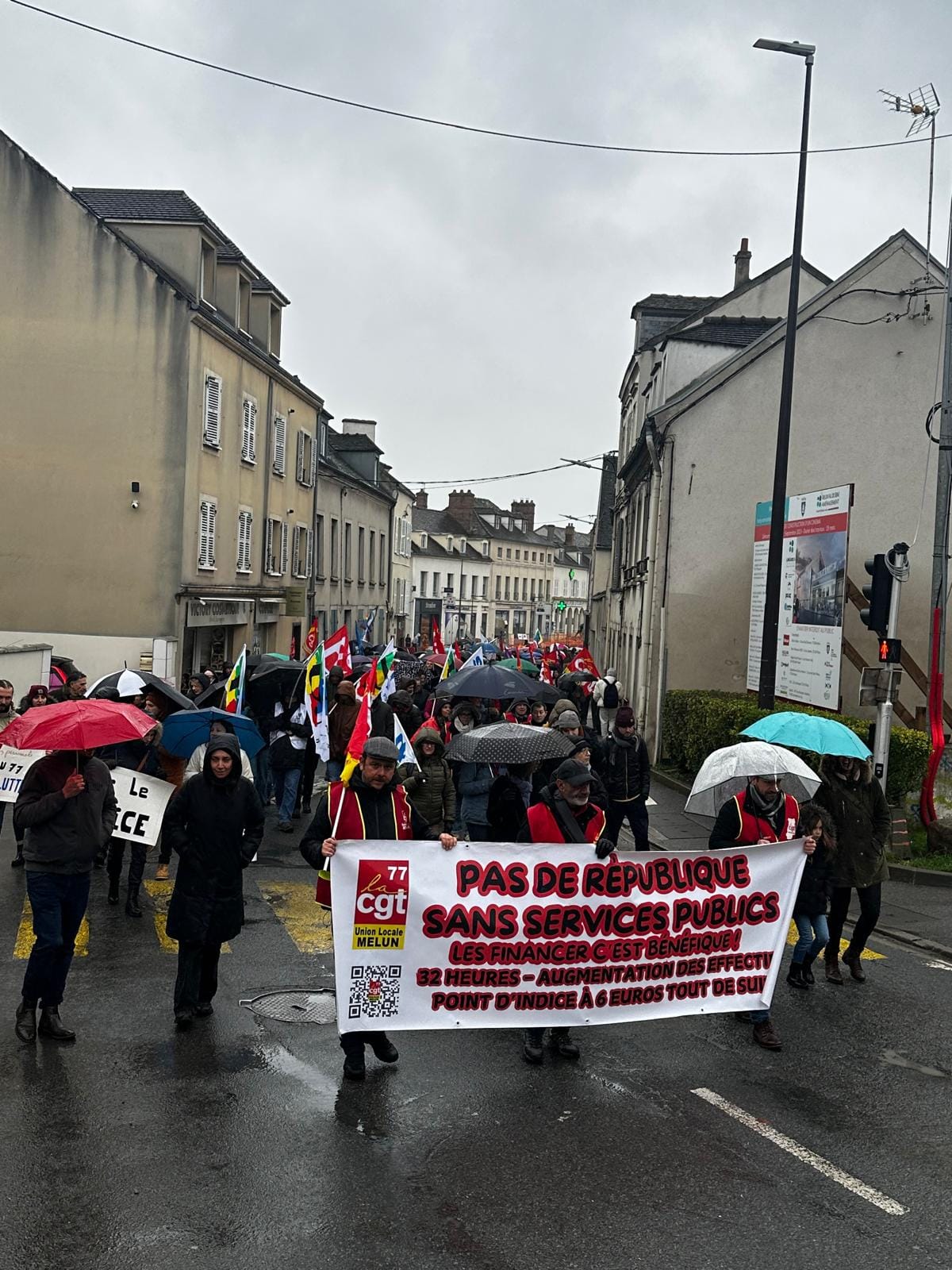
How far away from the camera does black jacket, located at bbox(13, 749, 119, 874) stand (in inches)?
275

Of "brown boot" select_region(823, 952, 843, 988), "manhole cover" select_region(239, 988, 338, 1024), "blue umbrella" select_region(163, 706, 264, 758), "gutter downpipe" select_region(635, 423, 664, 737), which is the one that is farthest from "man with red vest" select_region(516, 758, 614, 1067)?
"gutter downpipe" select_region(635, 423, 664, 737)

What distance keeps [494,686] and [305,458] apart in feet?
80.3

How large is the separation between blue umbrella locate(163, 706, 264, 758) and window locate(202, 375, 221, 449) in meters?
17.8

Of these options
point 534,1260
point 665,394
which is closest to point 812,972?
point 534,1260

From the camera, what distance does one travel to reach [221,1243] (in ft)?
15.4

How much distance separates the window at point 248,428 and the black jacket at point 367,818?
80.6ft

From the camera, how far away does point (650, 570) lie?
2539 cm

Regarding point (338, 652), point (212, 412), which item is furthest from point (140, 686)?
point (212, 412)

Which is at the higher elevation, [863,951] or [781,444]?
[781,444]

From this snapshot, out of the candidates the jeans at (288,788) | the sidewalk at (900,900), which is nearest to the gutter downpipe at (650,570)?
the sidewalk at (900,900)

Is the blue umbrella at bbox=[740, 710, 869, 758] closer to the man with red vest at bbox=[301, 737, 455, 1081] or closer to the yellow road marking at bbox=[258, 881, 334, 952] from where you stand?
the man with red vest at bbox=[301, 737, 455, 1081]

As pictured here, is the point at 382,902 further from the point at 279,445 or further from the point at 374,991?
the point at 279,445

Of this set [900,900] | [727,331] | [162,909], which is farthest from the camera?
[727,331]

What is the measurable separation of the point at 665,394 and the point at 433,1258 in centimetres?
2411
